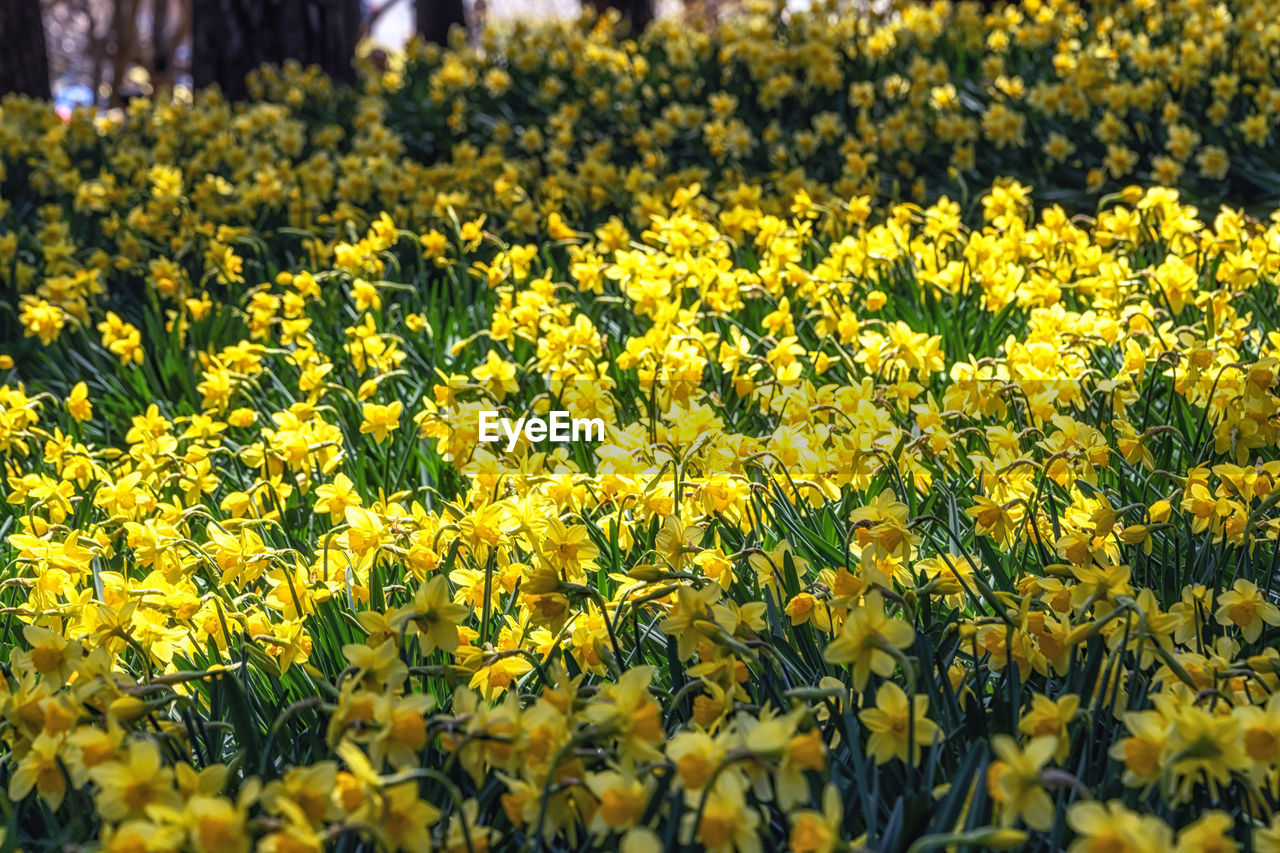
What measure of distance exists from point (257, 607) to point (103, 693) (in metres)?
0.61

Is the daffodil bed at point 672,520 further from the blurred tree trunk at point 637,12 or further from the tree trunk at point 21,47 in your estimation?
the blurred tree trunk at point 637,12

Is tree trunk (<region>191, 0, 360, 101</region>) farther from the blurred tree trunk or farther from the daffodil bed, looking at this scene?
the blurred tree trunk

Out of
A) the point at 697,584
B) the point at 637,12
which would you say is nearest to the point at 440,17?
the point at 637,12

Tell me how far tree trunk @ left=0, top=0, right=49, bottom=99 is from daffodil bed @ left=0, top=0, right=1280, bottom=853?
339 centimetres

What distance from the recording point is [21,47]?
7.82 m

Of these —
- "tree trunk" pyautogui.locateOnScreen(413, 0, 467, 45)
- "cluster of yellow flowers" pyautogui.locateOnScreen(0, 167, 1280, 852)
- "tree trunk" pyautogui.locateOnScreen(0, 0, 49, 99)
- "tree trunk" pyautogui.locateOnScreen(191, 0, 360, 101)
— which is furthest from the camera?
"tree trunk" pyautogui.locateOnScreen(413, 0, 467, 45)

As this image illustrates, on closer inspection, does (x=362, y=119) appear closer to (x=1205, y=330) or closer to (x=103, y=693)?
(x=1205, y=330)

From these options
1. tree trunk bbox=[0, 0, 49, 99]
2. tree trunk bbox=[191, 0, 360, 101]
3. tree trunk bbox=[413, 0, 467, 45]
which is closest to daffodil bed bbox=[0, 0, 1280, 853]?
tree trunk bbox=[191, 0, 360, 101]

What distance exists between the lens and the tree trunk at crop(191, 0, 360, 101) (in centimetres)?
757

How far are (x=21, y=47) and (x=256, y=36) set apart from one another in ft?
5.12

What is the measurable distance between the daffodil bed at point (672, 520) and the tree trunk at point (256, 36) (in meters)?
2.83

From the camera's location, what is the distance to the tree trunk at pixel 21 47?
7.73 meters

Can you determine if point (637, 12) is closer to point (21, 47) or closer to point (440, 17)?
point (440, 17)

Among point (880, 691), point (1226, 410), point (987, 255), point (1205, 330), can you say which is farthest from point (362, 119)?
point (880, 691)
